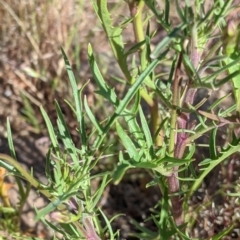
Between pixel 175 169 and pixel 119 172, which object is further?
pixel 175 169

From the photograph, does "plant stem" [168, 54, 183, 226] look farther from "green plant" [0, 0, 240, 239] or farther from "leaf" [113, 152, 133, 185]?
"leaf" [113, 152, 133, 185]

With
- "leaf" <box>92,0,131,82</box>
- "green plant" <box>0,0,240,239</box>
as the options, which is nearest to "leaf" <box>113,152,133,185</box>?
"green plant" <box>0,0,240,239</box>

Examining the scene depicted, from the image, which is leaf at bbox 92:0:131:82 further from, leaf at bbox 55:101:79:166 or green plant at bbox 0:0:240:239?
leaf at bbox 55:101:79:166

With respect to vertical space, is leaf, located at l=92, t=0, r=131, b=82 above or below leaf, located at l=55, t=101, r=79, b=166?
above

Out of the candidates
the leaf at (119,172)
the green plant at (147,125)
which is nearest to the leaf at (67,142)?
the green plant at (147,125)

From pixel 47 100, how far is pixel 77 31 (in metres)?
0.30

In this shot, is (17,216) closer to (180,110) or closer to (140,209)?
(140,209)

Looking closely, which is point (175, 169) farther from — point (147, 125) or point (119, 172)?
point (119, 172)

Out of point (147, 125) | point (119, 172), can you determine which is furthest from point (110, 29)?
point (119, 172)

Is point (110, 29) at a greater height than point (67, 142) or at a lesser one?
greater

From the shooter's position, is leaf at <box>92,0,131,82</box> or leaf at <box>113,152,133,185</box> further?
leaf at <box>92,0,131,82</box>

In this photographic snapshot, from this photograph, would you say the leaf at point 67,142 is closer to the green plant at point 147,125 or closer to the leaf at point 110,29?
the green plant at point 147,125

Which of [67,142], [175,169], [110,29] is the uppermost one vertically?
[110,29]

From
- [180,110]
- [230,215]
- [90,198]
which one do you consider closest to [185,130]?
[180,110]
